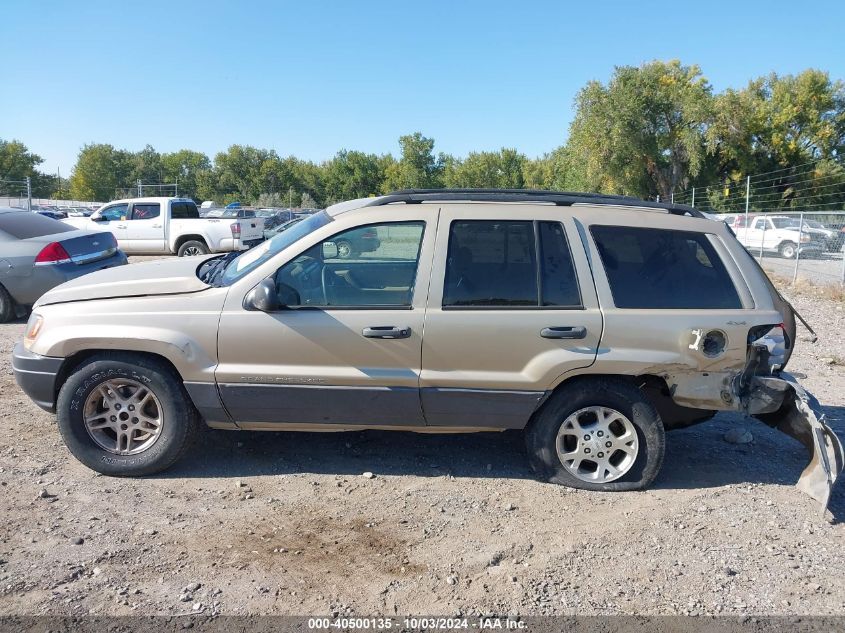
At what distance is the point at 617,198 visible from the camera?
15.5 feet

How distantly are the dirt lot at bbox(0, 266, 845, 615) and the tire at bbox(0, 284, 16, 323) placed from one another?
188 inches

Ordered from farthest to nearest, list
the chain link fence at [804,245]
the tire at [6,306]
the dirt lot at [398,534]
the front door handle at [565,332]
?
1. the chain link fence at [804,245]
2. the tire at [6,306]
3. the front door handle at [565,332]
4. the dirt lot at [398,534]

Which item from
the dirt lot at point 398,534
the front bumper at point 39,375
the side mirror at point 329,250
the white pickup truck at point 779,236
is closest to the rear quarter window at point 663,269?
the dirt lot at point 398,534

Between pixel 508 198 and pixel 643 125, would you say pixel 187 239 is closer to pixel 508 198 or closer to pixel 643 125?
pixel 508 198

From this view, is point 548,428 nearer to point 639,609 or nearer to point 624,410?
point 624,410

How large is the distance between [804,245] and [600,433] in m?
15.7

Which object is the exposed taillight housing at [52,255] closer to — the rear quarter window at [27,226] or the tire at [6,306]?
the rear quarter window at [27,226]

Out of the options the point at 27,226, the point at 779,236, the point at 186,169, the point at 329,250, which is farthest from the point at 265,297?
the point at 186,169

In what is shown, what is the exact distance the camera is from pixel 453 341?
4082 mm

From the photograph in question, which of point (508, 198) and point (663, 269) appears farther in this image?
point (508, 198)

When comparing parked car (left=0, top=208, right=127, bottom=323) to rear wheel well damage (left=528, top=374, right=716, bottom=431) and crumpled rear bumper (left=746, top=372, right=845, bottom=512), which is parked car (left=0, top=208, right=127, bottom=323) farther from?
crumpled rear bumper (left=746, top=372, right=845, bottom=512)

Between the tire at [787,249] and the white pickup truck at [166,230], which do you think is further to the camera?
the tire at [787,249]

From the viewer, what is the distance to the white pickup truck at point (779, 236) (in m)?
16.7

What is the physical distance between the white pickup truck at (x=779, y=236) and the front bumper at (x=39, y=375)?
16097 mm
